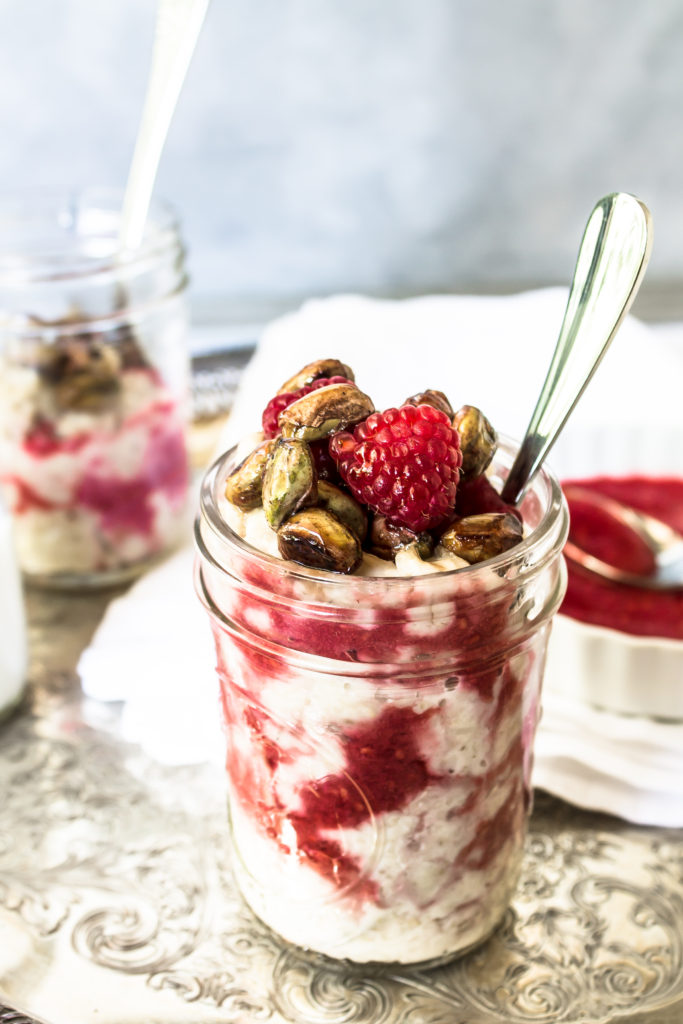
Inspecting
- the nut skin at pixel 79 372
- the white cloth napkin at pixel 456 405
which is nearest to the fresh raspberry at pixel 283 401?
the white cloth napkin at pixel 456 405

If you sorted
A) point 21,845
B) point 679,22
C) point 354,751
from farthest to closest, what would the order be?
point 679,22, point 21,845, point 354,751

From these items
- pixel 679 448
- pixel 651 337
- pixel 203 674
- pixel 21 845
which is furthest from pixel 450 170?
pixel 21 845

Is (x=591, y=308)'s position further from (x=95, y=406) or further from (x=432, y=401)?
(x=95, y=406)

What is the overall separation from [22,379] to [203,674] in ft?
1.52

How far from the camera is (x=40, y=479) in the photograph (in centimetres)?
148

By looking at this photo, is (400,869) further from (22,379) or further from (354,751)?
(22,379)

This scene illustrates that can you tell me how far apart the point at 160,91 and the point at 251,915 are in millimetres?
1034

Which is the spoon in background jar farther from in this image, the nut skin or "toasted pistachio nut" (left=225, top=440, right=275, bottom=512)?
the nut skin

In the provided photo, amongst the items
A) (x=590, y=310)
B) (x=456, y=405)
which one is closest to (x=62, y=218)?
(x=456, y=405)

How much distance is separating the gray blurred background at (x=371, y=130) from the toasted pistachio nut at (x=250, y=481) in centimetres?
144

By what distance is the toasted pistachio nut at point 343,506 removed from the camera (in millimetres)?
794

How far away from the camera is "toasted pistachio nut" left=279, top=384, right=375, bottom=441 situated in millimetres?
820

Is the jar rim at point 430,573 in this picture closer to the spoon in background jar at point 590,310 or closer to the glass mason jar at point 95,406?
the spoon in background jar at point 590,310

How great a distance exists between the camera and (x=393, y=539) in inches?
31.2
